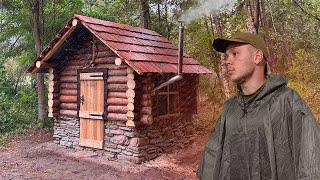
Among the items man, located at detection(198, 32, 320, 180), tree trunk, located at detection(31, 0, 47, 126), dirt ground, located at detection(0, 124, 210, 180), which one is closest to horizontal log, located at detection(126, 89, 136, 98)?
dirt ground, located at detection(0, 124, 210, 180)

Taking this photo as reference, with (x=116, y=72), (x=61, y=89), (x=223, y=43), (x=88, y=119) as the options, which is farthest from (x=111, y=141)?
(x=223, y=43)

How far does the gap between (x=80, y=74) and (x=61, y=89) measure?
1.22 metres

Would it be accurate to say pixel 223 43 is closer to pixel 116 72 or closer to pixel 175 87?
pixel 116 72

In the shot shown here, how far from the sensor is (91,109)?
10.6 m

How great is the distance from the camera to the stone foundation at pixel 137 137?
31.5ft

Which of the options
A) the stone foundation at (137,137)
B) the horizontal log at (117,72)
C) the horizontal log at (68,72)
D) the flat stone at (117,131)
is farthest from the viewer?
the horizontal log at (68,72)

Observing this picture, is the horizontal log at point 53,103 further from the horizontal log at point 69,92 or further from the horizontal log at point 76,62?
the horizontal log at point 76,62

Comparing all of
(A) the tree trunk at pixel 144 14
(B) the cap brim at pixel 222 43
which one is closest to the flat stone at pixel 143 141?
(A) the tree trunk at pixel 144 14

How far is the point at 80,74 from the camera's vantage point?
35.8ft

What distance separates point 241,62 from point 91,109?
889 cm

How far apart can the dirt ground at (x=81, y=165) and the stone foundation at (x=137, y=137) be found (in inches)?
8.7

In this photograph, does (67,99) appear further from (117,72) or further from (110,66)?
(117,72)

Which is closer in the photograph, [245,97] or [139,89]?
[245,97]

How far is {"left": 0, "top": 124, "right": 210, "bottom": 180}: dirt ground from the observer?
853 cm
